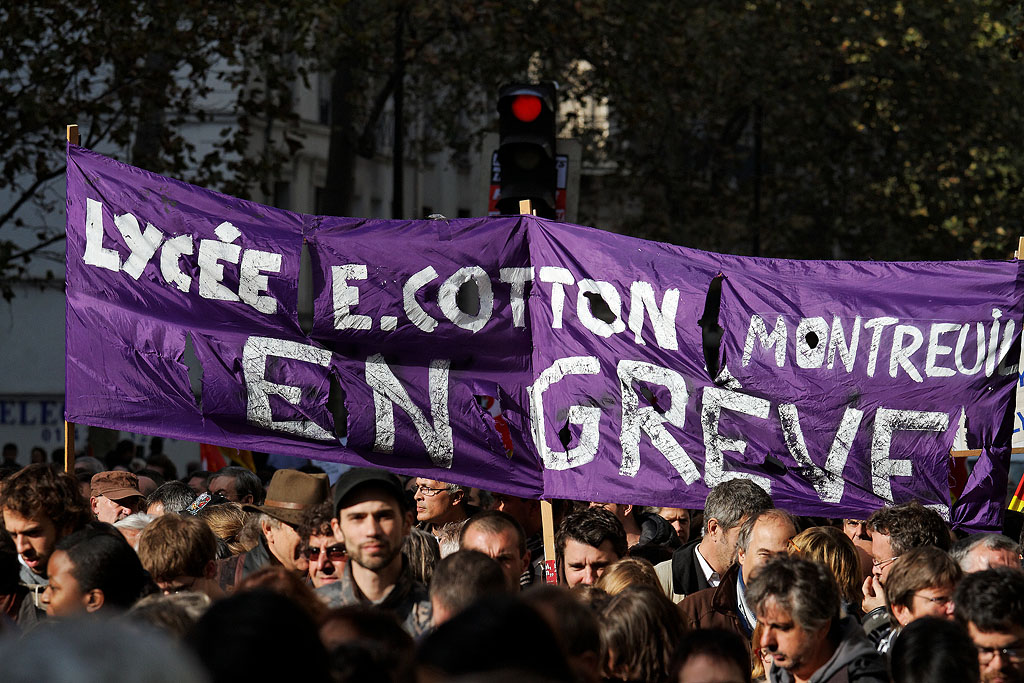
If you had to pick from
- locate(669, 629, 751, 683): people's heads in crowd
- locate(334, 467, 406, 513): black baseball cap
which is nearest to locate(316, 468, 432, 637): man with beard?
locate(334, 467, 406, 513): black baseball cap

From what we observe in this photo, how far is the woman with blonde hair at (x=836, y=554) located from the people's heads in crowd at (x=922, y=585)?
552 mm

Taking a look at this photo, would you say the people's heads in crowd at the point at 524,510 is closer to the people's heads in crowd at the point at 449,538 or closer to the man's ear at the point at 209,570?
the people's heads in crowd at the point at 449,538

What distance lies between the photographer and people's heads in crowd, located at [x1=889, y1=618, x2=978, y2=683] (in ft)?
15.3

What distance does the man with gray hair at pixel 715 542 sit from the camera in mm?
7059

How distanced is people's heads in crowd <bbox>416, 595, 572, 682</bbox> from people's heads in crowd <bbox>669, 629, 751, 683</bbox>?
1515 mm

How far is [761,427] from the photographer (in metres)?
7.52

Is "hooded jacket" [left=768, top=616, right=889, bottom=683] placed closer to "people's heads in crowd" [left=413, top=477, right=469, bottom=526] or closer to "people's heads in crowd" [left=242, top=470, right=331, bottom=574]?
"people's heads in crowd" [left=242, top=470, right=331, bottom=574]

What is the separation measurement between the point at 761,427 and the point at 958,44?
2111 centimetres

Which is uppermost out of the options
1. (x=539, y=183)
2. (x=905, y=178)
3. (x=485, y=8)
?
(x=485, y=8)

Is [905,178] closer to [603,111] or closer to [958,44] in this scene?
[958,44]

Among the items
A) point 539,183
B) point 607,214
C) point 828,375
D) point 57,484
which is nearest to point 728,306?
point 828,375

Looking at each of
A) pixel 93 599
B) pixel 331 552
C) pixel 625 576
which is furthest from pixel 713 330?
pixel 93 599

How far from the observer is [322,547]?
6.06 metres

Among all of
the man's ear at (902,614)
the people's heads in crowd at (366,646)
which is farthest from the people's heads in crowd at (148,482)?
the people's heads in crowd at (366,646)
